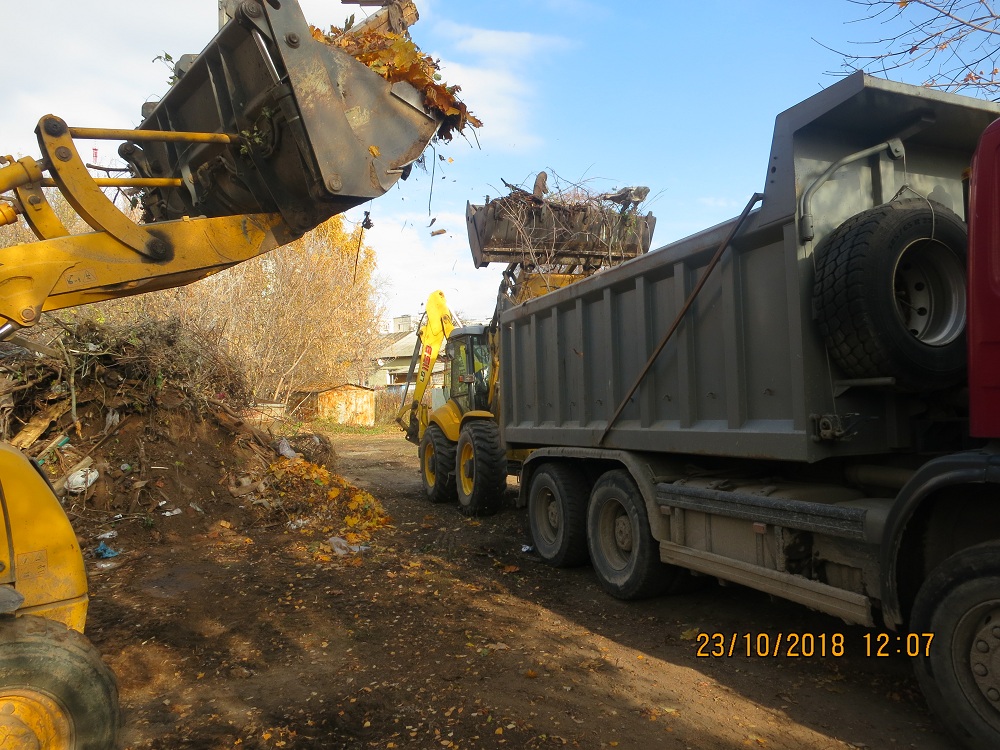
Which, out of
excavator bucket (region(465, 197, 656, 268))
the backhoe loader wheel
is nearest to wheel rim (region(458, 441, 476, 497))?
excavator bucket (region(465, 197, 656, 268))

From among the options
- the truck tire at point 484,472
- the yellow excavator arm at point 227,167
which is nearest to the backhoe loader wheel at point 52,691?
the yellow excavator arm at point 227,167

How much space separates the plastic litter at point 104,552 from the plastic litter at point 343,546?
203 cm

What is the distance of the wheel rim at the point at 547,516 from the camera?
268 inches

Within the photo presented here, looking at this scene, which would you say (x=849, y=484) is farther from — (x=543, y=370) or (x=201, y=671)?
(x=201, y=671)

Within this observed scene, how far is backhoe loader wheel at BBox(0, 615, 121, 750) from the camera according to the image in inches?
99.5

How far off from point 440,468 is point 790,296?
23.4 feet

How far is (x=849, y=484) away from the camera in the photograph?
415 centimetres

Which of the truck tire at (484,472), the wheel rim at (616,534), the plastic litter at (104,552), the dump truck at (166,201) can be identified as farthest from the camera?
the truck tire at (484,472)

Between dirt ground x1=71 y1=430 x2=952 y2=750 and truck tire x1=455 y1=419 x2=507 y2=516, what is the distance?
5.79ft

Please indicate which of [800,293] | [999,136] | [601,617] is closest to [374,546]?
[601,617]

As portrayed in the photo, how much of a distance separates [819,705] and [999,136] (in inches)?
112

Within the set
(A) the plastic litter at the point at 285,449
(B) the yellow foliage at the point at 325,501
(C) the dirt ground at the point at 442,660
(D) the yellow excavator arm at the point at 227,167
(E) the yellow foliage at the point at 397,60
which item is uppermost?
(E) the yellow foliage at the point at 397,60

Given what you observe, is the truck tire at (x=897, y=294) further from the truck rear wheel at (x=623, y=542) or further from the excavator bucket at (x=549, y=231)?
the excavator bucket at (x=549, y=231)

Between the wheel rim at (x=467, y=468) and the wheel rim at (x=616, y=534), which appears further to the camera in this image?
the wheel rim at (x=467, y=468)
